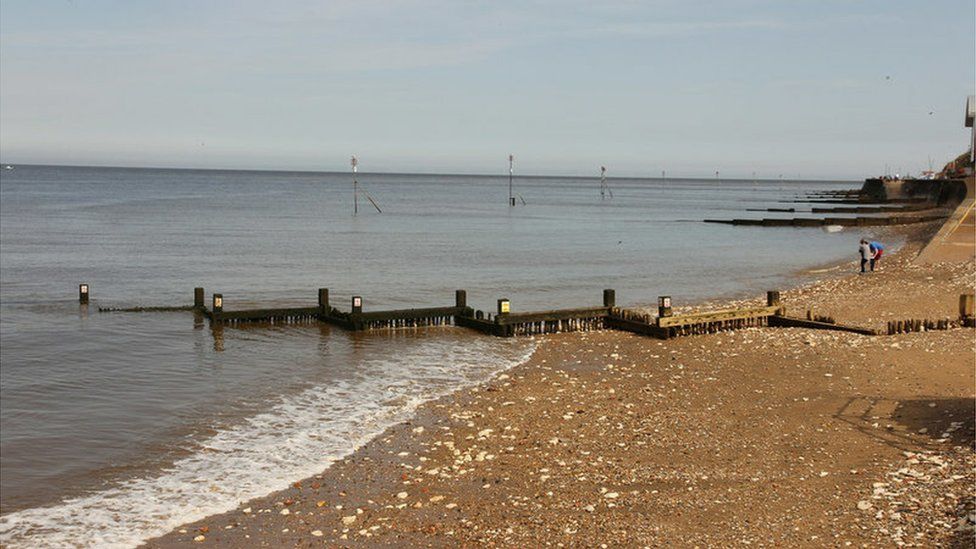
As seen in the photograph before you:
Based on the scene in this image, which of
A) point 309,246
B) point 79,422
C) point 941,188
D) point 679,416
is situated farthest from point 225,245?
point 941,188

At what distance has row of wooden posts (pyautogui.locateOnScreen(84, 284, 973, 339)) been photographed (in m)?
27.5

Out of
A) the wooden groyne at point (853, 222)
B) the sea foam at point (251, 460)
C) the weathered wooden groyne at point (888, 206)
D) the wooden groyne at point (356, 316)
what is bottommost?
the sea foam at point (251, 460)

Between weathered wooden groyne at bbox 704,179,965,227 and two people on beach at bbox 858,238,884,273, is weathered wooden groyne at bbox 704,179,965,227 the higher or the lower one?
the higher one

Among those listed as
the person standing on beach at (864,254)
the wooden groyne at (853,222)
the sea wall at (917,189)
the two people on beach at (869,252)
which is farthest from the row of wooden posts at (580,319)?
the sea wall at (917,189)

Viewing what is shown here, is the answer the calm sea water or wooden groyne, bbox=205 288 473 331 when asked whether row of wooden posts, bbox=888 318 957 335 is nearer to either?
the calm sea water

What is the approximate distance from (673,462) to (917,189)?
14580cm

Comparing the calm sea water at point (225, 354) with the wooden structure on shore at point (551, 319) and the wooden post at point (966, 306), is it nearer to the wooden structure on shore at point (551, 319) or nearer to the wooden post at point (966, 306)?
the wooden structure on shore at point (551, 319)

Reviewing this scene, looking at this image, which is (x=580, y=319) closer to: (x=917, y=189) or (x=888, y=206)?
(x=888, y=206)

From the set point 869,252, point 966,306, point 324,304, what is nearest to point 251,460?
point 324,304

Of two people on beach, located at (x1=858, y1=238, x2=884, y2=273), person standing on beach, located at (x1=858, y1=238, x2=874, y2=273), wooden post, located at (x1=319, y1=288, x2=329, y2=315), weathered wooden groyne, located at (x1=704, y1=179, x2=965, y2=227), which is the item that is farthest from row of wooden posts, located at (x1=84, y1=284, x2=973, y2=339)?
weathered wooden groyne, located at (x1=704, y1=179, x2=965, y2=227)

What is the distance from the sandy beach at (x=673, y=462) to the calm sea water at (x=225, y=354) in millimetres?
1444

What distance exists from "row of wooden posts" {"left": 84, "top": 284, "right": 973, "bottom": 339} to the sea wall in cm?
7927

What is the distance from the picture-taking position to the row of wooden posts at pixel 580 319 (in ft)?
90.2

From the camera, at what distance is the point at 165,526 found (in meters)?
13.5
